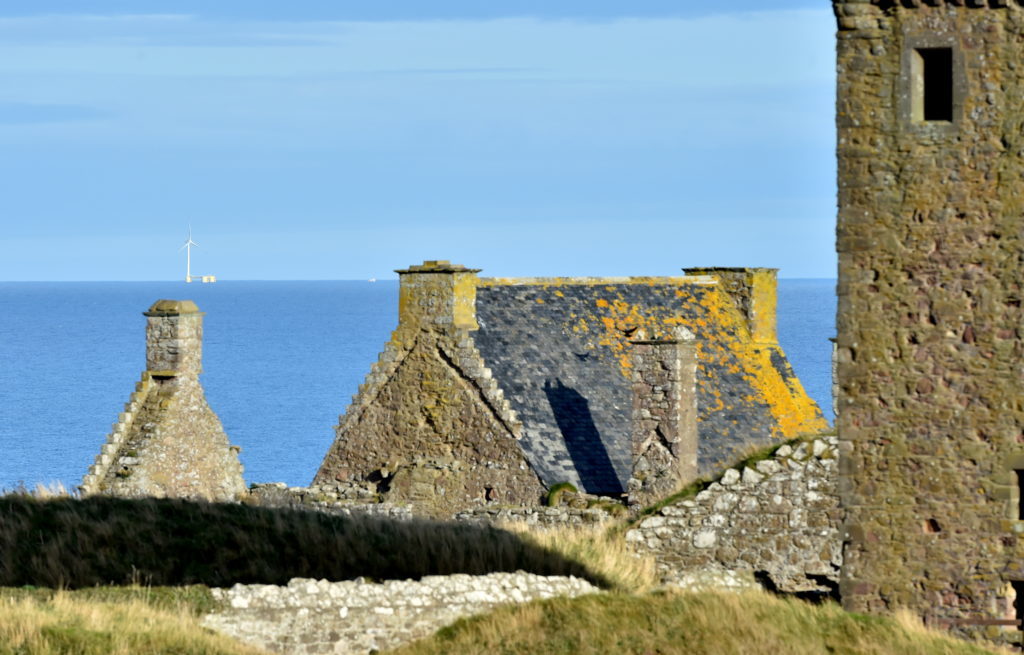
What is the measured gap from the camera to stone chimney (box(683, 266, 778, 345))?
3997 centimetres

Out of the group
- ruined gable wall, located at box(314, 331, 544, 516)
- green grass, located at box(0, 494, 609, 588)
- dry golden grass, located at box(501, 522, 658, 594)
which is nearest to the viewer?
green grass, located at box(0, 494, 609, 588)

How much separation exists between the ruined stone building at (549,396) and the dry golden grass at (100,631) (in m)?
14.0

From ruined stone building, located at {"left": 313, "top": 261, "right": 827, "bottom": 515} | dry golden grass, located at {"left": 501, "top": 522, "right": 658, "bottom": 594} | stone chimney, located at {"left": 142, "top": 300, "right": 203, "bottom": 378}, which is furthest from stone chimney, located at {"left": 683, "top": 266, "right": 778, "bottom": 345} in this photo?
dry golden grass, located at {"left": 501, "top": 522, "right": 658, "bottom": 594}

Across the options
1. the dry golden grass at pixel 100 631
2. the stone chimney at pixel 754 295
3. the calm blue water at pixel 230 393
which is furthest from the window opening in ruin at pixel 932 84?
the calm blue water at pixel 230 393

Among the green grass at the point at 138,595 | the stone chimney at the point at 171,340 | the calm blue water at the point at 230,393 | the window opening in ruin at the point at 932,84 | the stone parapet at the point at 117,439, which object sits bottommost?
the calm blue water at the point at 230,393

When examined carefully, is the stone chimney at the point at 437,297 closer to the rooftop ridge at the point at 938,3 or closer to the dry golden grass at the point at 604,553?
the dry golden grass at the point at 604,553

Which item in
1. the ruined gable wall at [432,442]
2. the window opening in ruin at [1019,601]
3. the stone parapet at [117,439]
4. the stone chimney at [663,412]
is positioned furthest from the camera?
the ruined gable wall at [432,442]

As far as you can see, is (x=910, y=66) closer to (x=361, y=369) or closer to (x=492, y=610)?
(x=492, y=610)

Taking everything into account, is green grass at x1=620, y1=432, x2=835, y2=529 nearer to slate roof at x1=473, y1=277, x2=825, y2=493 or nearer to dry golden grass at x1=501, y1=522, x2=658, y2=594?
dry golden grass at x1=501, y1=522, x2=658, y2=594

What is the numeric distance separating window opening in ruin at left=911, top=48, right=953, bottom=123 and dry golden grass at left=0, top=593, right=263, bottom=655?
29.4 ft

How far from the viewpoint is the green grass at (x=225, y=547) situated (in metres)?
22.2

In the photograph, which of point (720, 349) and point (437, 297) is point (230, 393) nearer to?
point (720, 349)

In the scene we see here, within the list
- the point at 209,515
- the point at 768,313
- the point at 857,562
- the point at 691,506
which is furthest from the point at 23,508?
the point at 768,313

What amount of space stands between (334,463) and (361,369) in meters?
115
